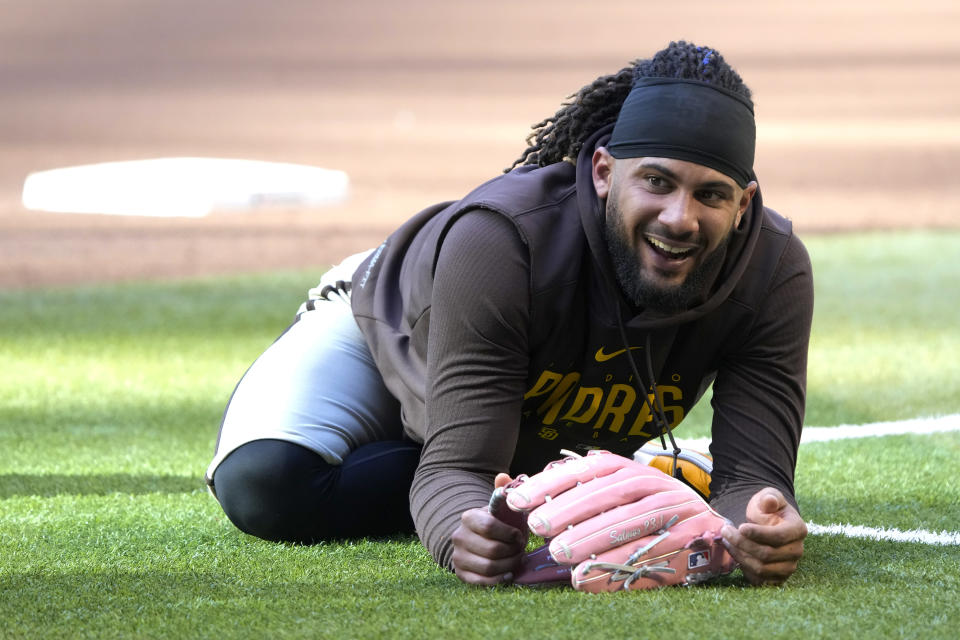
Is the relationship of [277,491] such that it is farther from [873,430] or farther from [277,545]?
[873,430]

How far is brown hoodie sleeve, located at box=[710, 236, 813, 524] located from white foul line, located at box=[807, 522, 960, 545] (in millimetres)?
273

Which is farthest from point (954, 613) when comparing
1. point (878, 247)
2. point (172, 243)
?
point (172, 243)

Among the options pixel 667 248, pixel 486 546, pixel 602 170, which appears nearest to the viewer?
pixel 486 546

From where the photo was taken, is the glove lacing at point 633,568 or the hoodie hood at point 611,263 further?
the hoodie hood at point 611,263

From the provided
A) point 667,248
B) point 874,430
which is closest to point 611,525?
point 667,248

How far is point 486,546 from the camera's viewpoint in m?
1.92

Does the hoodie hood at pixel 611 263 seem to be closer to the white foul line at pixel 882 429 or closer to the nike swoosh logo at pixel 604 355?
the nike swoosh logo at pixel 604 355

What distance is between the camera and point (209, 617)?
1.83 m

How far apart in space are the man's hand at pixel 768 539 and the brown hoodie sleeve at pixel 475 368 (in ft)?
1.26

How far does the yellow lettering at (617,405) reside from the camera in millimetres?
2236

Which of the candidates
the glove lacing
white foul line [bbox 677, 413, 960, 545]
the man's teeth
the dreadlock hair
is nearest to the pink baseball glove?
the glove lacing

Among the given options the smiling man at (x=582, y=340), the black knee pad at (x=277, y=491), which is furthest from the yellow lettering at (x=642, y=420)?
the black knee pad at (x=277, y=491)

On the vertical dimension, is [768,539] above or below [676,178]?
below

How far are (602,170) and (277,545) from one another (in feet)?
2.87
